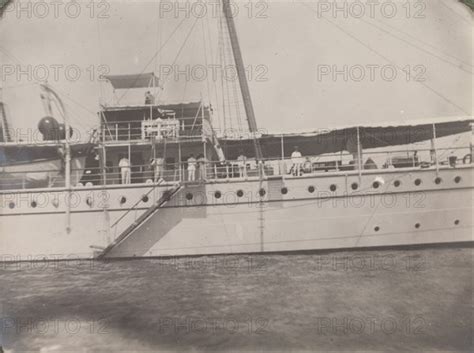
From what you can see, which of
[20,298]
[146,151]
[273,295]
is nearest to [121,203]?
[146,151]

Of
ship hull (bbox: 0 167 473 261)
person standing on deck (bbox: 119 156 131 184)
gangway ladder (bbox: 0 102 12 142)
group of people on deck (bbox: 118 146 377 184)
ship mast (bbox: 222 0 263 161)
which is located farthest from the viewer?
gangway ladder (bbox: 0 102 12 142)

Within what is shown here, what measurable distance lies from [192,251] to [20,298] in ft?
21.6

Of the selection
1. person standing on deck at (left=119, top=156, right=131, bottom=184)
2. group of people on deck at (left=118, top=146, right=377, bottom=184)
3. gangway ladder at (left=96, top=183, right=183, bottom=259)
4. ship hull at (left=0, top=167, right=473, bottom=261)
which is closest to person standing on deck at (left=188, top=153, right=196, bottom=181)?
group of people on deck at (left=118, top=146, right=377, bottom=184)

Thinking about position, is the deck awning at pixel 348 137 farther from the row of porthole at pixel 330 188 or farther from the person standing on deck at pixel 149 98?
the person standing on deck at pixel 149 98

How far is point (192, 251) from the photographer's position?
50.2ft

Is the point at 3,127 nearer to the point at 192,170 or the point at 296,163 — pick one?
the point at 192,170

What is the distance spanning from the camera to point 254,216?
15109 millimetres

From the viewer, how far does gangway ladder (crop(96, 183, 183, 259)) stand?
48.9 feet

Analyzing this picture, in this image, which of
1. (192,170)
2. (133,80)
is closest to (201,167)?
(192,170)

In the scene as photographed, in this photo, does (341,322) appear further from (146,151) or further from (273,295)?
(146,151)

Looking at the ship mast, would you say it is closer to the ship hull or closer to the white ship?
the white ship

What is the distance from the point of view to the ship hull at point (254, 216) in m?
14.8

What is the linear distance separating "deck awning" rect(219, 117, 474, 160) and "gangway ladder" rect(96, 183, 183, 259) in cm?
→ 378

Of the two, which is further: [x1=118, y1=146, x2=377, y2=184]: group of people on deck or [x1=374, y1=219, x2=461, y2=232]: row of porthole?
[x1=118, y1=146, x2=377, y2=184]: group of people on deck
